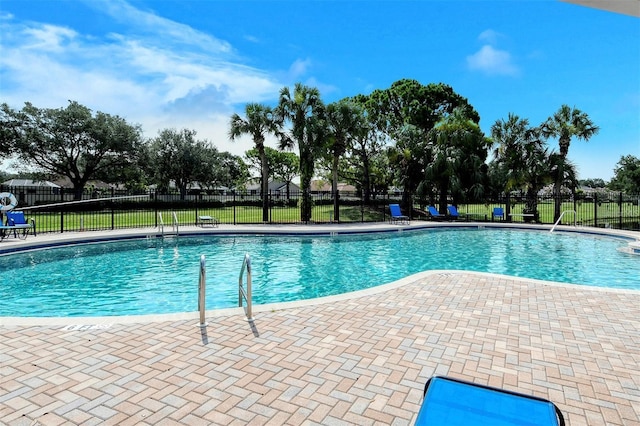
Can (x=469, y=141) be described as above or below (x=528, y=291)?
above

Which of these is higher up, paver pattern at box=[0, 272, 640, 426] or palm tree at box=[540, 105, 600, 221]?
palm tree at box=[540, 105, 600, 221]

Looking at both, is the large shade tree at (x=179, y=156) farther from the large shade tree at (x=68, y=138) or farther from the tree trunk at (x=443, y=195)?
the tree trunk at (x=443, y=195)

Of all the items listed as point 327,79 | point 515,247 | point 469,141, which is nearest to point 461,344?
point 515,247

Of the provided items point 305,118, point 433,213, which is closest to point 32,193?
point 305,118

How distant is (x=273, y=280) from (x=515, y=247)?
30.0 ft

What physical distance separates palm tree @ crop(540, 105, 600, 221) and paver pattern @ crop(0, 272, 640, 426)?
55.0 ft

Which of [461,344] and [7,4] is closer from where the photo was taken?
[461,344]

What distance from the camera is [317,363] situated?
3.35 meters

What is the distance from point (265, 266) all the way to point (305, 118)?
11.3 metres

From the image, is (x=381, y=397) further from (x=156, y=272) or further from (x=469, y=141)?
(x=469, y=141)

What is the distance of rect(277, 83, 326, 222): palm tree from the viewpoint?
62.1ft

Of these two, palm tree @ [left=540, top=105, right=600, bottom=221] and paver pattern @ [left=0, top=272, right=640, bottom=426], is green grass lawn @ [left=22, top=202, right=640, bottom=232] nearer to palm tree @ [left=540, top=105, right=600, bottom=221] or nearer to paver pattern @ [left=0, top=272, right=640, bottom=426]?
palm tree @ [left=540, top=105, right=600, bottom=221]

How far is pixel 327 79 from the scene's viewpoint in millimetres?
20500

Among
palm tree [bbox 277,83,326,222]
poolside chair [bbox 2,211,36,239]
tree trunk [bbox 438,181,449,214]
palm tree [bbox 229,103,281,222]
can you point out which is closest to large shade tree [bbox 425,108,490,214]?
tree trunk [bbox 438,181,449,214]
